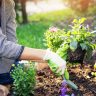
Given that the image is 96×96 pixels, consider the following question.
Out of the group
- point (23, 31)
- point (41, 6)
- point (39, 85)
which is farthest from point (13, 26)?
point (41, 6)

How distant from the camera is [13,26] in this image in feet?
13.9

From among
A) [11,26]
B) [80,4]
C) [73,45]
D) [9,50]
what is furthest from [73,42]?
[80,4]

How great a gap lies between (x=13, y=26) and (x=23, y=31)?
15.5ft

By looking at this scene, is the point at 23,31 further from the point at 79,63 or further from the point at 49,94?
the point at 49,94

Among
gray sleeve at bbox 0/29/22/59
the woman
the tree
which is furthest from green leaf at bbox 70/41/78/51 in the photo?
the tree

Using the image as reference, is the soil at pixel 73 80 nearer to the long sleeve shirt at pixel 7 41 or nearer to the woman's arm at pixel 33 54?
the long sleeve shirt at pixel 7 41

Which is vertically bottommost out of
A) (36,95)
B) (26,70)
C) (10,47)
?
(36,95)

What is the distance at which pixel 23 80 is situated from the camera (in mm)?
3561

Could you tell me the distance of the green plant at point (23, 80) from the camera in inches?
140

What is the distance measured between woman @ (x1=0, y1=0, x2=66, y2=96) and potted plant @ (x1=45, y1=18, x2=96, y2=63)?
0.50 meters

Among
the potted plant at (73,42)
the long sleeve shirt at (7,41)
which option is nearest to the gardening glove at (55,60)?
the long sleeve shirt at (7,41)

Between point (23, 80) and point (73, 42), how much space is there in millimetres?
884

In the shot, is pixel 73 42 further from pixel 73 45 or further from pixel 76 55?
pixel 76 55

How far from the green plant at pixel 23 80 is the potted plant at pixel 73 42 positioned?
23.6 inches
